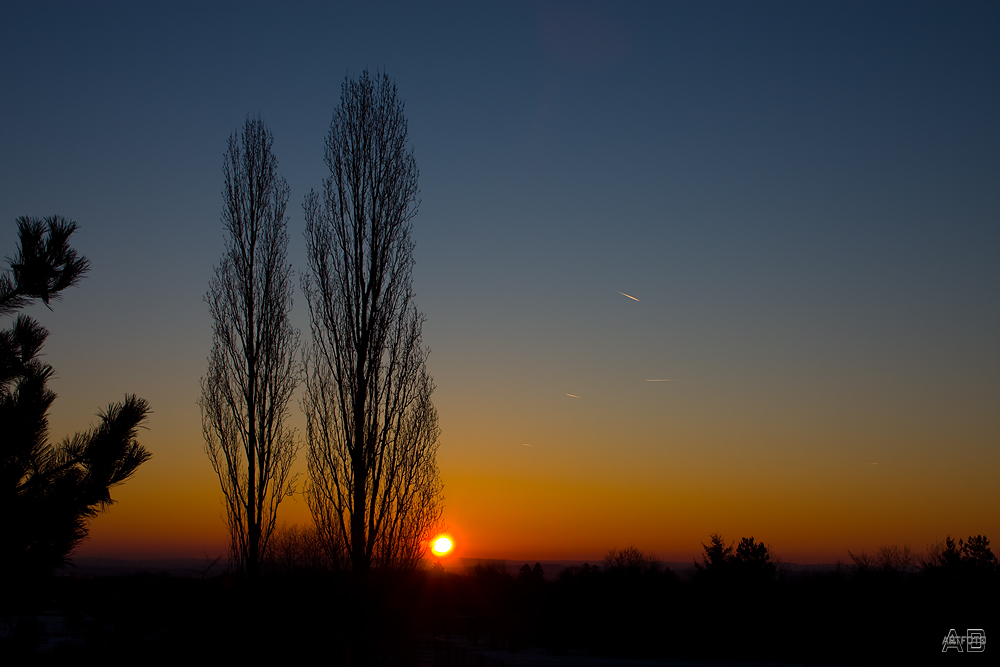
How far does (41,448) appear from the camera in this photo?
14.4 feet

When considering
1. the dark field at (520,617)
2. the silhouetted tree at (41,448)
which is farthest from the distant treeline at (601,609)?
the silhouetted tree at (41,448)

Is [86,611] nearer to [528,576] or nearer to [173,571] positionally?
[173,571]

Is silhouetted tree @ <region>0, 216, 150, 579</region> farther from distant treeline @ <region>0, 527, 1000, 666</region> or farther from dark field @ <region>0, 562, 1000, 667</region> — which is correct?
distant treeline @ <region>0, 527, 1000, 666</region>

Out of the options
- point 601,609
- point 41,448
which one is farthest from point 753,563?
point 41,448

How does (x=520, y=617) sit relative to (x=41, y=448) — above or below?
below

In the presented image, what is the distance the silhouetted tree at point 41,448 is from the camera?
4176 mm

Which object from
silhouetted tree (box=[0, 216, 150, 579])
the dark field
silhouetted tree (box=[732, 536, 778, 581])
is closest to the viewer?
silhouetted tree (box=[0, 216, 150, 579])

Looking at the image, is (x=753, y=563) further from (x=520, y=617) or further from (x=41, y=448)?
(x=41, y=448)

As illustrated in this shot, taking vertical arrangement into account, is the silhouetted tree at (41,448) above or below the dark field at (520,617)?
above

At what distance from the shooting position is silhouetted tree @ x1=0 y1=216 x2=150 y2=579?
13.7 feet

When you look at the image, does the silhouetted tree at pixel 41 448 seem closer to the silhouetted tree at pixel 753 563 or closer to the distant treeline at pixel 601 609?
the distant treeline at pixel 601 609

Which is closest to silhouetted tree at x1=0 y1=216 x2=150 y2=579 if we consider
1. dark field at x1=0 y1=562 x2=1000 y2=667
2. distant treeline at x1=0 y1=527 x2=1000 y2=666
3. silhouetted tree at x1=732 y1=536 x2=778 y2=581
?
dark field at x1=0 y1=562 x2=1000 y2=667

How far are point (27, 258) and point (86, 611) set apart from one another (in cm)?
550

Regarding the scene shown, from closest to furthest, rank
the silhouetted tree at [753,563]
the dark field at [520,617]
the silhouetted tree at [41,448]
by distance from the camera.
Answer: the silhouetted tree at [41,448]
the dark field at [520,617]
the silhouetted tree at [753,563]
